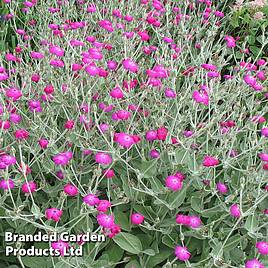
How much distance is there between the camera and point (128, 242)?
1864 millimetres

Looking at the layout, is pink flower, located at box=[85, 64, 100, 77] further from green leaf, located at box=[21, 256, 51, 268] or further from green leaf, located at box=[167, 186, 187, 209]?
green leaf, located at box=[21, 256, 51, 268]

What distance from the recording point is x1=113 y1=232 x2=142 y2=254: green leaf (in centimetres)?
184

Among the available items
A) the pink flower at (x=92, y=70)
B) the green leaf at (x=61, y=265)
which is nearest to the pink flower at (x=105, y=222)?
the green leaf at (x=61, y=265)

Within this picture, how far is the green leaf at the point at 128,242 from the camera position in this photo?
72.6 inches

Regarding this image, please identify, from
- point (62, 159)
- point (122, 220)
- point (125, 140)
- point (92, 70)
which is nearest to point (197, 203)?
point (122, 220)

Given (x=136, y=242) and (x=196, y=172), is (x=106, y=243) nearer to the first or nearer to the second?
(x=136, y=242)

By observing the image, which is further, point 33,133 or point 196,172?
point 33,133

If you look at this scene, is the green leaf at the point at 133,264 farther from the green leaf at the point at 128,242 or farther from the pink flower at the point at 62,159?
the pink flower at the point at 62,159

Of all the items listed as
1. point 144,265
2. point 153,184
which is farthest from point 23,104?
point 144,265

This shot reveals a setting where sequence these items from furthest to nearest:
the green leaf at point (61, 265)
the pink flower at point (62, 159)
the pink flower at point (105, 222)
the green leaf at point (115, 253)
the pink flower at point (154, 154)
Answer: the pink flower at point (154, 154) < the green leaf at point (115, 253) < the pink flower at point (62, 159) < the green leaf at point (61, 265) < the pink flower at point (105, 222)

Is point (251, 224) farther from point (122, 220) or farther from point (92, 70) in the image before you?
point (92, 70)

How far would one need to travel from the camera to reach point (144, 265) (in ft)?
6.20

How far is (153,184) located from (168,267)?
41 centimetres

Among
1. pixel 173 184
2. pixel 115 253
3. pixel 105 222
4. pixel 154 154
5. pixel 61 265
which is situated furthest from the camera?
pixel 154 154
